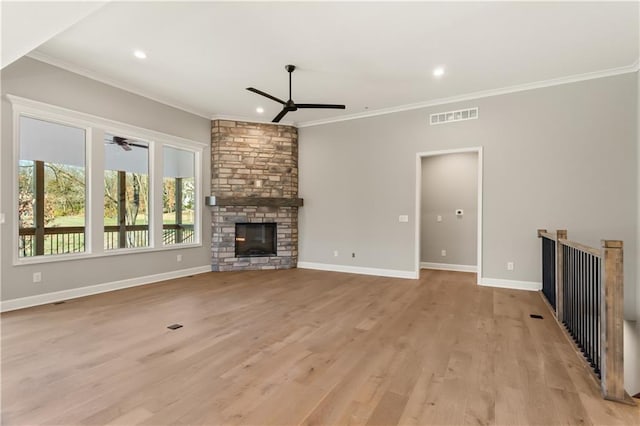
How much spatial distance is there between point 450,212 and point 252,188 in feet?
13.8

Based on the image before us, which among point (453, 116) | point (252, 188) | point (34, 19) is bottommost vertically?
point (252, 188)

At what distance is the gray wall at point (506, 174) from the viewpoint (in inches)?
168

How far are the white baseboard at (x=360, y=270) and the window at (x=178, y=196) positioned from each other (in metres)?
2.42

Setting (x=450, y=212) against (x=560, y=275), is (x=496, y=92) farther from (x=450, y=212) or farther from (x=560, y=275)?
(x=560, y=275)

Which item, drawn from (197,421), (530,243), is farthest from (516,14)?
(197,421)

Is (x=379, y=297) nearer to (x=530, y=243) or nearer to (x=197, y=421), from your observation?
(x=530, y=243)

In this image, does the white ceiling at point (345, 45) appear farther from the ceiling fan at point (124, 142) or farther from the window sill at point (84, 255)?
the window sill at point (84, 255)

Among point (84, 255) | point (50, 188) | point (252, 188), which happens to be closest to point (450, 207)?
point (252, 188)

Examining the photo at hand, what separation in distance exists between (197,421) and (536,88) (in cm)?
577

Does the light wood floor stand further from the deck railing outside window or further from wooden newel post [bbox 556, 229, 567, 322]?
the deck railing outside window

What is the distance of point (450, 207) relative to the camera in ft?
21.9

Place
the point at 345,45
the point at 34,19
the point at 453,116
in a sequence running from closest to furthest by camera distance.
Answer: the point at 34,19 → the point at 345,45 → the point at 453,116

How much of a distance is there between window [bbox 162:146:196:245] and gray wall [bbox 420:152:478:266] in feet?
16.0

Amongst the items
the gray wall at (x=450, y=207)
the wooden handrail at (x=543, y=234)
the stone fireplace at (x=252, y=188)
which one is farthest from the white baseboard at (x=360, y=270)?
the wooden handrail at (x=543, y=234)
